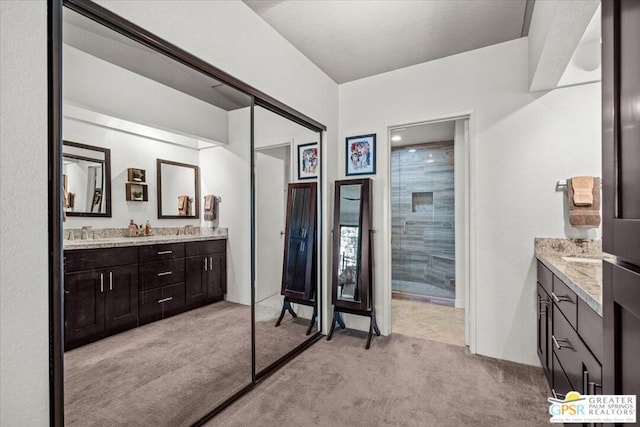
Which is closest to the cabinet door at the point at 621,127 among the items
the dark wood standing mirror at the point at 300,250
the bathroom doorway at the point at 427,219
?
the dark wood standing mirror at the point at 300,250

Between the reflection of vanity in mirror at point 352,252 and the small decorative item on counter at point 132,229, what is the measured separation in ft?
6.23

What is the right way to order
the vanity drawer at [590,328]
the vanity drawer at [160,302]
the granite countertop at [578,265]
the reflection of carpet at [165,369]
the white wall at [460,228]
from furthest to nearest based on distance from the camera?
1. the white wall at [460,228]
2. the vanity drawer at [160,302]
3. the reflection of carpet at [165,369]
4. the granite countertop at [578,265]
5. the vanity drawer at [590,328]

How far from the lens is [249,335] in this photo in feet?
7.31

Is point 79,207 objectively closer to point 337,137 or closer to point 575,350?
point 575,350

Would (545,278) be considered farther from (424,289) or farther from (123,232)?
(424,289)

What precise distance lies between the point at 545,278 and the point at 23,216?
2785mm

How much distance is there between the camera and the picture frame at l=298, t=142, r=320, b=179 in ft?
9.59

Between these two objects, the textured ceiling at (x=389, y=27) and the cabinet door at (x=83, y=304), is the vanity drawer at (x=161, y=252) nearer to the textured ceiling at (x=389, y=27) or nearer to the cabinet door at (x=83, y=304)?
the cabinet door at (x=83, y=304)

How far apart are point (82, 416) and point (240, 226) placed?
50.5 inches

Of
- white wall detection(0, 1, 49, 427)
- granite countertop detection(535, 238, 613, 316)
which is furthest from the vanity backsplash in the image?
granite countertop detection(535, 238, 613, 316)

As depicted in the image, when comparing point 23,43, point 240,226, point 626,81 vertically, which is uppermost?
point 23,43

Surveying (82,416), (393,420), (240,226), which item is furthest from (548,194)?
(82,416)

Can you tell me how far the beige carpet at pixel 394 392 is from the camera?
1.84m

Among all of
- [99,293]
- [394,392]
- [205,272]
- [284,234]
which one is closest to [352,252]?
[284,234]
